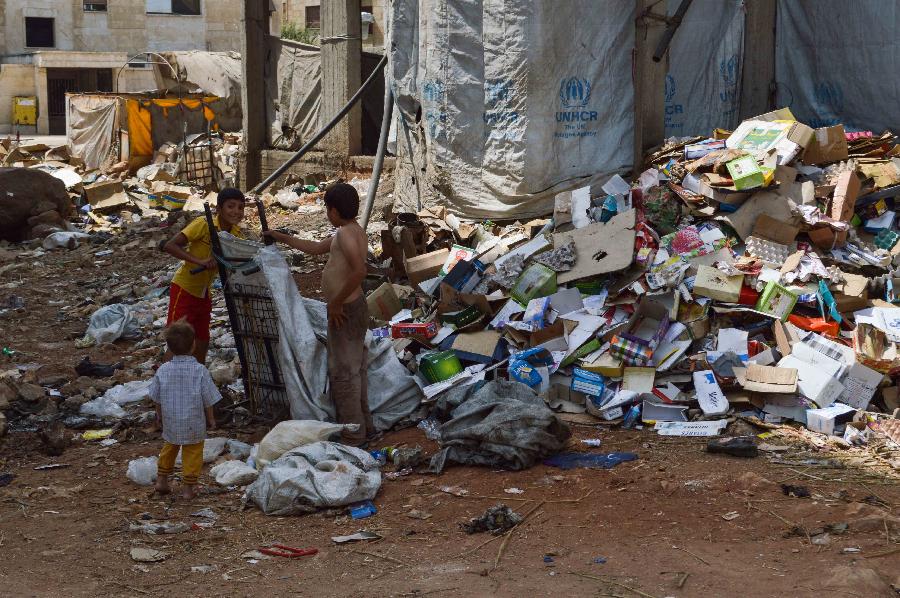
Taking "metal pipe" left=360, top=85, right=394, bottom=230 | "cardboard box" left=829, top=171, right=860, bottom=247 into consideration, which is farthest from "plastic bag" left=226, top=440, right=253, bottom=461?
→ "metal pipe" left=360, top=85, right=394, bottom=230

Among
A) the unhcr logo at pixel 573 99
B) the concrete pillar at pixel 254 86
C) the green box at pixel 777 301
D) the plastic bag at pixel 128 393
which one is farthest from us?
the concrete pillar at pixel 254 86

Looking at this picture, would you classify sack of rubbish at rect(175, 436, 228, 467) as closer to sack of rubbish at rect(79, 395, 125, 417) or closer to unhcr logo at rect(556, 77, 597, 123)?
sack of rubbish at rect(79, 395, 125, 417)

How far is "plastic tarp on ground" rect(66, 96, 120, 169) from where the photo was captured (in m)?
20.8

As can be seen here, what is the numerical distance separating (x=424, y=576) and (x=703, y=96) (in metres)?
6.85

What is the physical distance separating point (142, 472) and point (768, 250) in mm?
4226

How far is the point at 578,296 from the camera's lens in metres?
Result: 6.68

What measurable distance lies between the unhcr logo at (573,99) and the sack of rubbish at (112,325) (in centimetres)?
398

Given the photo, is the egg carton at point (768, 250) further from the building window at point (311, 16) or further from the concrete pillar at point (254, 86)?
the building window at point (311, 16)

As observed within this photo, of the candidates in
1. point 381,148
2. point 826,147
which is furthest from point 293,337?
point 381,148

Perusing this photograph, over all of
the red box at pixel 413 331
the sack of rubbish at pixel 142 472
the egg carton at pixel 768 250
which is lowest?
the sack of rubbish at pixel 142 472

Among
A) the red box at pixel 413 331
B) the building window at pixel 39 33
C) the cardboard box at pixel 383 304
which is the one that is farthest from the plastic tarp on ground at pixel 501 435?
the building window at pixel 39 33

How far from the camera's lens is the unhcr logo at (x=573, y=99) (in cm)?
847

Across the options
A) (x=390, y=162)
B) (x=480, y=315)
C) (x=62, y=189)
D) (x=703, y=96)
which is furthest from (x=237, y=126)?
(x=480, y=315)

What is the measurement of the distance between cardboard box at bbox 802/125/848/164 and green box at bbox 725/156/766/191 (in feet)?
1.83
